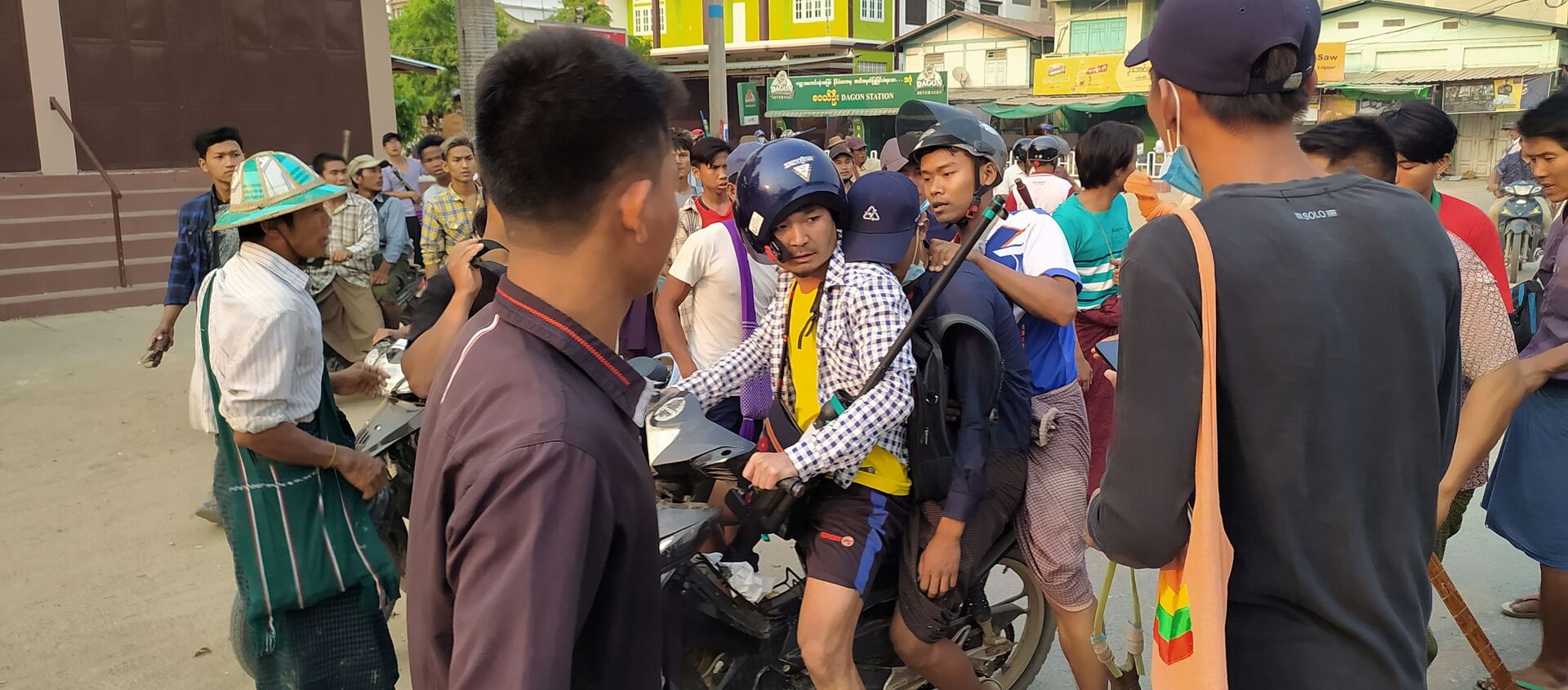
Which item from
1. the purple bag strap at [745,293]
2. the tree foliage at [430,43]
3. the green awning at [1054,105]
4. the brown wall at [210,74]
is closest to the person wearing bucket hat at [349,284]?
the purple bag strap at [745,293]

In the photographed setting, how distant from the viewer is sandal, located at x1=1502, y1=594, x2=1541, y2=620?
405cm

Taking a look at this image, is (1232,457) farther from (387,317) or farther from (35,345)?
(35,345)

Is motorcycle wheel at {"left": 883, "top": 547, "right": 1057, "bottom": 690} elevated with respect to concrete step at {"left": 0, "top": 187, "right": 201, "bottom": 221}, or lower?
lower

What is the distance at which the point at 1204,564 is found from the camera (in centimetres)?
151

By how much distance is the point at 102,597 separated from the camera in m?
4.31

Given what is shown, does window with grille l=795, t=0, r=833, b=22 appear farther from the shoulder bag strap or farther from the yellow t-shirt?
the yellow t-shirt

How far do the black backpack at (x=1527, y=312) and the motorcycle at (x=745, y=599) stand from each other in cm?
208

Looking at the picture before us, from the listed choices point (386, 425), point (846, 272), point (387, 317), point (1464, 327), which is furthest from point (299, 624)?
point (387, 317)

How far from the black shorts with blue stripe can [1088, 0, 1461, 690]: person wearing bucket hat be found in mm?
1168

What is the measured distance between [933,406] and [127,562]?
3.93 metres

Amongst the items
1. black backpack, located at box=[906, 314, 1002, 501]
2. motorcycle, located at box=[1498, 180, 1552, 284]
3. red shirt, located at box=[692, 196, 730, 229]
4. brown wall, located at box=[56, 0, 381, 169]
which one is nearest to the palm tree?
brown wall, located at box=[56, 0, 381, 169]

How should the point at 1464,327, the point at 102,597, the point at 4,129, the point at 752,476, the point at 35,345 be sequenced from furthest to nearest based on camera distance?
the point at 4,129 < the point at 35,345 < the point at 102,597 < the point at 1464,327 < the point at 752,476

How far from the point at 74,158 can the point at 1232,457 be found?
1422cm

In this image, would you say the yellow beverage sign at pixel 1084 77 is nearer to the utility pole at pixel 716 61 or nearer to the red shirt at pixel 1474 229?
the utility pole at pixel 716 61
